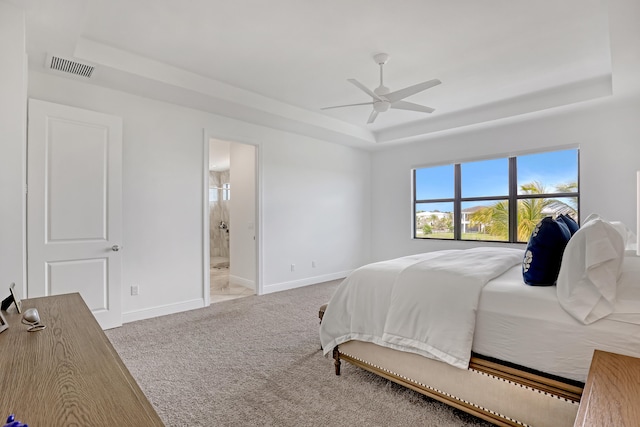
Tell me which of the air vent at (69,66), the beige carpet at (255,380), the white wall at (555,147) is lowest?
the beige carpet at (255,380)

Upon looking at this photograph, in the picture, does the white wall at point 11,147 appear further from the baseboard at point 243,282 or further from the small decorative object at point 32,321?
the baseboard at point 243,282

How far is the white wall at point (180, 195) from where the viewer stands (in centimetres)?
362

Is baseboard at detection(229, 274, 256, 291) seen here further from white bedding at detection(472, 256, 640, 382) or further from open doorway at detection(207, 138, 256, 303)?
white bedding at detection(472, 256, 640, 382)

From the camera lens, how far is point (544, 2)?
2453mm

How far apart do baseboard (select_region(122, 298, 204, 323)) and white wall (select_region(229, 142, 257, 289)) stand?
105cm

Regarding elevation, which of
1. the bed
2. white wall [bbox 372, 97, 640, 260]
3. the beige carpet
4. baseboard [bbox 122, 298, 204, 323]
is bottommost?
the beige carpet

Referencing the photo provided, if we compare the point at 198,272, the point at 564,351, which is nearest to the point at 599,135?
the point at 564,351

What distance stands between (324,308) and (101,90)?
3150mm

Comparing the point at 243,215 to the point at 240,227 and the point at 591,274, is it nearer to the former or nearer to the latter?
the point at 240,227

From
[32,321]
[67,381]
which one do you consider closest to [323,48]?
[32,321]

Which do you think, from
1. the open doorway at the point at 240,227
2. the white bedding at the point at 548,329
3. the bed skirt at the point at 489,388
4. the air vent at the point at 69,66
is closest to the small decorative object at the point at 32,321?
the bed skirt at the point at 489,388

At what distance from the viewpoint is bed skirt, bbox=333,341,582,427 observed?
1541 mm

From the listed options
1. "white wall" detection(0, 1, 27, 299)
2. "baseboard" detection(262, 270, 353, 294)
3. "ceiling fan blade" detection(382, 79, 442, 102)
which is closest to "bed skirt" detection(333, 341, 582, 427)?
"ceiling fan blade" detection(382, 79, 442, 102)

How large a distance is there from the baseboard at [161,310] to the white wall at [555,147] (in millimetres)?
3635
